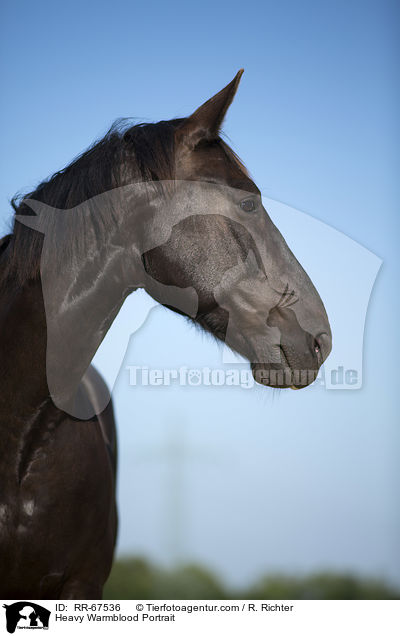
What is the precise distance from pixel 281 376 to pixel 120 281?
0.78m

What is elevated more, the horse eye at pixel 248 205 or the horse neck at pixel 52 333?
the horse eye at pixel 248 205

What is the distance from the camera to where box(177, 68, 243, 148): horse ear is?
205 cm

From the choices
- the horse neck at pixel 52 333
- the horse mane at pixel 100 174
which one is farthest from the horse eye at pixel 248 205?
the horse neck at pixel 52 333

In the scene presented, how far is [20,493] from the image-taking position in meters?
2.10

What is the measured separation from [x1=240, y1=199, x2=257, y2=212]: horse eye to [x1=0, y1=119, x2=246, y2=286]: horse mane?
0.72ft

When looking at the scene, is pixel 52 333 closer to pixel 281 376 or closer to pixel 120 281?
pixel 120 281

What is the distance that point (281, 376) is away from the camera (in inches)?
83.9

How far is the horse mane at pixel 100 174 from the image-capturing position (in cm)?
209

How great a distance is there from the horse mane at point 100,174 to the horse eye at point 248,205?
0.72 ft
